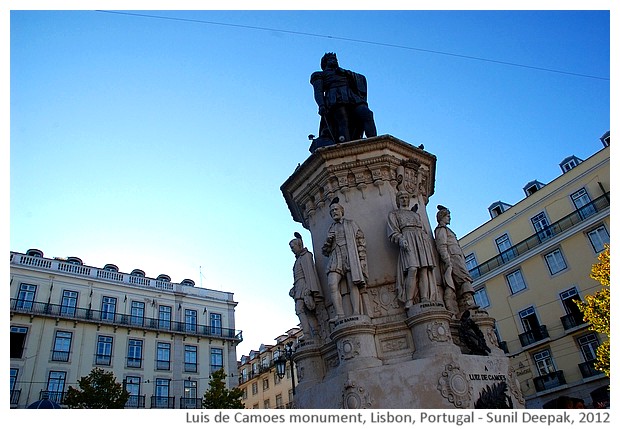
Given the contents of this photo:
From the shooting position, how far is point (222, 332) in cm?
3675

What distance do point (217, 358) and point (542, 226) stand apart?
2475cm

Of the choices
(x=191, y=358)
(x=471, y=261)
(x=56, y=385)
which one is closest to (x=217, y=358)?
(x=191, y=358)

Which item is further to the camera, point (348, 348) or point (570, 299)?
point (570, 299)

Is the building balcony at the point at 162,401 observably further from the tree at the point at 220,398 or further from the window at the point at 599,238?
the window at the point at 599,238

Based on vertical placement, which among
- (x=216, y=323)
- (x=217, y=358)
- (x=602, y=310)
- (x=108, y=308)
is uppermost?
(x=108, y=308)

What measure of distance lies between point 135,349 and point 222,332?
22.8ft

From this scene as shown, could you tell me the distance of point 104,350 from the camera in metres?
31.0

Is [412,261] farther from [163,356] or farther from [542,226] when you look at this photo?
[163,356]

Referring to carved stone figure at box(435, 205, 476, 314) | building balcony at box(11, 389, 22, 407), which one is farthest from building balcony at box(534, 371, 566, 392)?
building balcony at box(11, 389, 22, 407)

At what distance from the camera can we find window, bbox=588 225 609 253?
24.7 m
